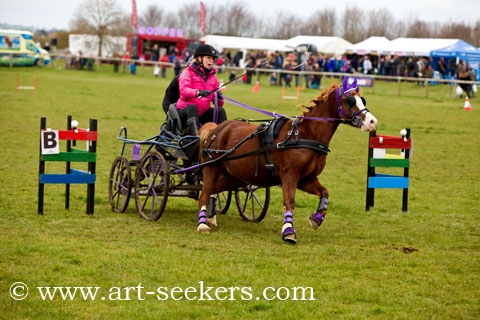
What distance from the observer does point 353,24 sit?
308ft

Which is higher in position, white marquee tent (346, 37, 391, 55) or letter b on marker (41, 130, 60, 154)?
white marquee tent (346, 37, 391, 55)

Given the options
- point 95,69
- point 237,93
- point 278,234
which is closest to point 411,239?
point 278,234

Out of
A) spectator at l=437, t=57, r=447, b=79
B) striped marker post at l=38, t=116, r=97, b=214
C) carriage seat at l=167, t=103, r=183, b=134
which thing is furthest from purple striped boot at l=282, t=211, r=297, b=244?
spectator at l=437, t=57, r=447, b=79

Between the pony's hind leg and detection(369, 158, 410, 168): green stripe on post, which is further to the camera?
detection(369, 158, 410, 168): green stripe on post

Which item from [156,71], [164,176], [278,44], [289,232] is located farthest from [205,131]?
[278,44]

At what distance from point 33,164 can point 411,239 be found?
26.8 feet

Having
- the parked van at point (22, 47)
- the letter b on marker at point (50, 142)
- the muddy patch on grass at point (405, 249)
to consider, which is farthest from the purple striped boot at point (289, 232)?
the parked van at point (22, 47)

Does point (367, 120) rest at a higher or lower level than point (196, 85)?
lower

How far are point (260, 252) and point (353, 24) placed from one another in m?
89.4

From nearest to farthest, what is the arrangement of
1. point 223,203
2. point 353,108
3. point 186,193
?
point 353,108 → point 186,193 → point 223,203

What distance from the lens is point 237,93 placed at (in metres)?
35.5

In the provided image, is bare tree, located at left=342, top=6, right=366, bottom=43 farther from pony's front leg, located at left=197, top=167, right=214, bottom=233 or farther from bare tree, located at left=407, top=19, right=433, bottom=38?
pony's front leg, located at left=197, top=167, right=214, bottom=233

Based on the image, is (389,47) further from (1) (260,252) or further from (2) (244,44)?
(1) (260,252)

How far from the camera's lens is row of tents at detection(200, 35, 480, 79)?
146ft
